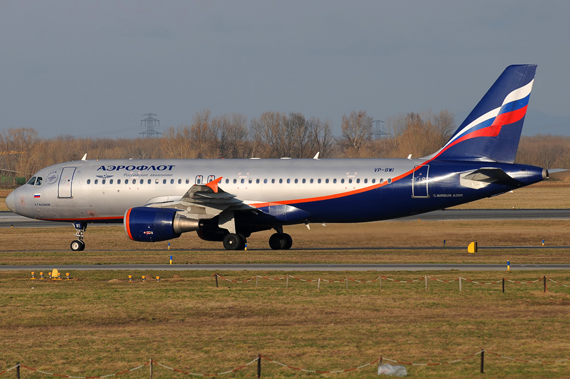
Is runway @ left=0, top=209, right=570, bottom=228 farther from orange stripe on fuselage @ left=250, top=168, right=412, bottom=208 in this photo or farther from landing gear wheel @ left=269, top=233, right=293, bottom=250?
orange stripe on fuselage @ left=250, top=168, right=412, bottom=208

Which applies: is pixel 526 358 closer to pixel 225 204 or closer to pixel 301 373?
pixel 301 373

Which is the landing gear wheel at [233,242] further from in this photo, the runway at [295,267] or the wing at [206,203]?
the runway at [295,267]

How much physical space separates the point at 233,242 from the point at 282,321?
59.6 ft

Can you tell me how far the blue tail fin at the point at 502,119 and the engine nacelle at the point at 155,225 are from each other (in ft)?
47.8

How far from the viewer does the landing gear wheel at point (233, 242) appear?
38.1 metres

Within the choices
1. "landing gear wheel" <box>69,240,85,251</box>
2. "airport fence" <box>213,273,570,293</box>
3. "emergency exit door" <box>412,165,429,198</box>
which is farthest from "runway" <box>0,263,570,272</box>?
"landing gear wheel" <box>69,240,85,251</box>

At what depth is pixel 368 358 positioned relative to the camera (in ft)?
52.2

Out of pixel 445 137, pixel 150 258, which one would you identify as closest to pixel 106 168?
pixel 150 258

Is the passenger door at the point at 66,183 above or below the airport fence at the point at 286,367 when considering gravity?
above

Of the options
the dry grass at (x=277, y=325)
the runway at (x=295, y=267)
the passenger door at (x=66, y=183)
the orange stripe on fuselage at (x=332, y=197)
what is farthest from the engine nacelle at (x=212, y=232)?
the dry grass at (x=277, y=325)

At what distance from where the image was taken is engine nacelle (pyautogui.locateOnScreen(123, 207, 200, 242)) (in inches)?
1421

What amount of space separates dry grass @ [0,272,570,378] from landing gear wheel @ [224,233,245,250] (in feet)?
34.5

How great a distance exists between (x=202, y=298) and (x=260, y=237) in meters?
23.2

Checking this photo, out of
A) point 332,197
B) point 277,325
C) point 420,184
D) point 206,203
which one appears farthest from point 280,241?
point 277,325
